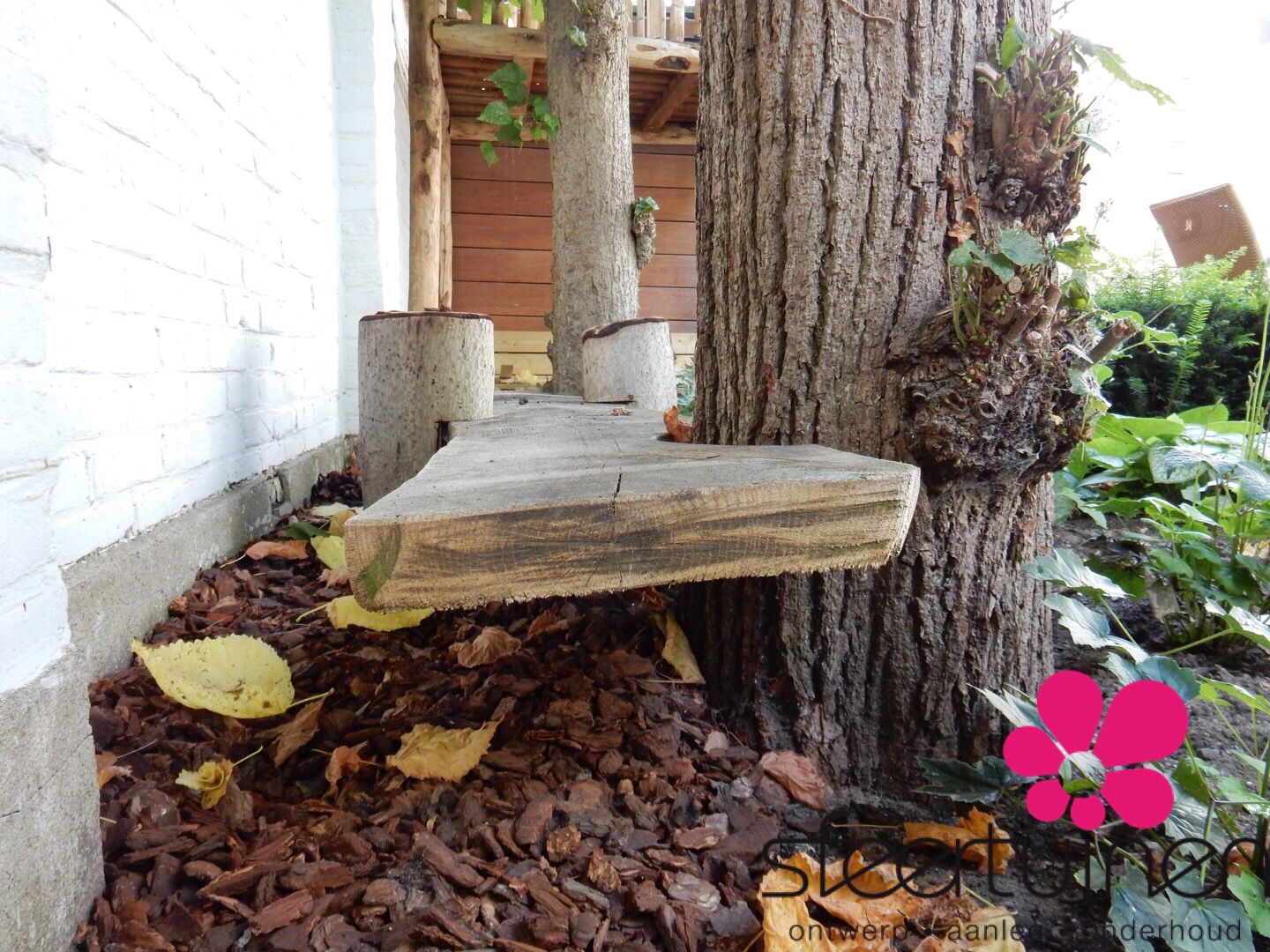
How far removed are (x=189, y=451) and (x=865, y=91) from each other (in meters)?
1.60

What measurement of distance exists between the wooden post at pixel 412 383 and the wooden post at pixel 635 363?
540mm

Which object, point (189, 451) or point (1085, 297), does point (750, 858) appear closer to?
point (1085, 297)

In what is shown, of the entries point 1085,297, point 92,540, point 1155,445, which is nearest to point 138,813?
point 92,540

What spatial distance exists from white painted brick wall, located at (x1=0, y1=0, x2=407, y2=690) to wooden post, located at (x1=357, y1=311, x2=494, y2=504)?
373 millimetres

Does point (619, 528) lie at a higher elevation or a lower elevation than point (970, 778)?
higher

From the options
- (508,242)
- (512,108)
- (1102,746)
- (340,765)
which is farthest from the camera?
(508,242)

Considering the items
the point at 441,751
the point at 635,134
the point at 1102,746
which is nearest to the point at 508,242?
the point at 635,134

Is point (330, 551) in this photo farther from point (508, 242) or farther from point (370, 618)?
point (508, 242)

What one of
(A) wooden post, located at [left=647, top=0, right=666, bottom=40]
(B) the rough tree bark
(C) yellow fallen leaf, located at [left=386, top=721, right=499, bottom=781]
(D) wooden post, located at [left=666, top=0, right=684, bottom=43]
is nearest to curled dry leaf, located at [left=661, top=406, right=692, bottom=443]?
(B) the rough tree bark

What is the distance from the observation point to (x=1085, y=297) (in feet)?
4.07

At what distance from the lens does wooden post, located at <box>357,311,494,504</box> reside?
79.9 inches

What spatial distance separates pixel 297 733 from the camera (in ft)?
4.32

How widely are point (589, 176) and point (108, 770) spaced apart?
330 cm

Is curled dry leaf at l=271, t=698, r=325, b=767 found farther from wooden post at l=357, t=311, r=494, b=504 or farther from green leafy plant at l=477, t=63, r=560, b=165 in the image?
green leafy plant at l=477, t=63, r=560, b=165
